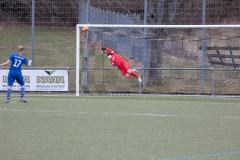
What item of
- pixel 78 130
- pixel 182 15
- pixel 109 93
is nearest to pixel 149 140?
pixel 78 130

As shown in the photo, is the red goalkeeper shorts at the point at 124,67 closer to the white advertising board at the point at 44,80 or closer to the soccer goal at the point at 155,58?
the soccer goal at the point at 155,58

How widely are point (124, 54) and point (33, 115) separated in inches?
291

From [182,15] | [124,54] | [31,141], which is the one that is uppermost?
[182,15]

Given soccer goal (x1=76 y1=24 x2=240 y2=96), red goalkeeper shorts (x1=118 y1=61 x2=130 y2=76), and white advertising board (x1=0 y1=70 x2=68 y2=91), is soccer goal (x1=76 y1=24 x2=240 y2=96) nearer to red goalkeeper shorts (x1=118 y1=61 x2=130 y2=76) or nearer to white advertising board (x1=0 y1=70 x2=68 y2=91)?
white advertising board (x1=0 y1=70 x2=68 y2=91)

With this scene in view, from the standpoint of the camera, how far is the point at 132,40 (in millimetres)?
19422

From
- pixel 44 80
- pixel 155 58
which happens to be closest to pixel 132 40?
Result: pixel 155 58

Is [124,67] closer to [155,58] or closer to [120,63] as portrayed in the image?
[120,63]

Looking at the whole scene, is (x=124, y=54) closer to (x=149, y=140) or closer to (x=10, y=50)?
(x=10, y=50)

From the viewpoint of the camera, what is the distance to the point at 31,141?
→ 9164 mm

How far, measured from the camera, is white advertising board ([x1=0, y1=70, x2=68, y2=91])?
63.9 feet

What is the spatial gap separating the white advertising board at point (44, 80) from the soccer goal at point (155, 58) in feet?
2.26

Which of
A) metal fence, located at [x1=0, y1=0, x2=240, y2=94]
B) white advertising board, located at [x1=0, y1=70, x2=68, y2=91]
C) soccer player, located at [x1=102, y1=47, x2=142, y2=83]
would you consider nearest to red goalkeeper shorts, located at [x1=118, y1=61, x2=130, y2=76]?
soccer player, located at [x1=102, y1=47, x2=142, y2=83]

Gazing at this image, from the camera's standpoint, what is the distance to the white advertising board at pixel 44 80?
1948 cm

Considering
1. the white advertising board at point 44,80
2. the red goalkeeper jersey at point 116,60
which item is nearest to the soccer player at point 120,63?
the red goalkeeper jersey at point 116,60
